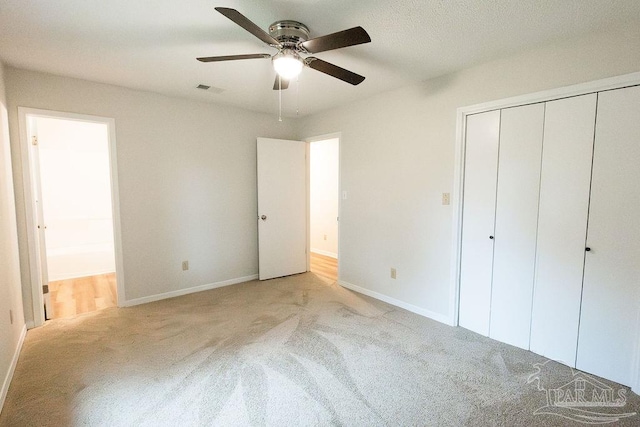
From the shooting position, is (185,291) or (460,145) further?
(185,291)

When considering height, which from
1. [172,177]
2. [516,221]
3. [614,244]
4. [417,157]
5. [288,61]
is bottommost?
[614,244]

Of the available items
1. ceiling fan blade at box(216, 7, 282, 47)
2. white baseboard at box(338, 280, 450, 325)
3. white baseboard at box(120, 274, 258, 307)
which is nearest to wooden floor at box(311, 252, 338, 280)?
white baseboard at box(338, 280, 450, 325)

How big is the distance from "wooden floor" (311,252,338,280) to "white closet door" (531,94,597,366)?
266 centimetres

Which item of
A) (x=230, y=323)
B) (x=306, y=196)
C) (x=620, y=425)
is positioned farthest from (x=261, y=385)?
(x=306, y=196)

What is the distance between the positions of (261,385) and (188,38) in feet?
8.17

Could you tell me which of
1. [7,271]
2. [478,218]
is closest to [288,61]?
[478,218]

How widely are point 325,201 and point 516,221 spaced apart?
3.97 m

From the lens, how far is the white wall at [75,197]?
4.64 m

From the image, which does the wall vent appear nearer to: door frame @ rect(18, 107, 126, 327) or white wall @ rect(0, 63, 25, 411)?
door frame @ rect(18, 107, 126, 327)

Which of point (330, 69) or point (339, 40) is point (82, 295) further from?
point (339, 40)

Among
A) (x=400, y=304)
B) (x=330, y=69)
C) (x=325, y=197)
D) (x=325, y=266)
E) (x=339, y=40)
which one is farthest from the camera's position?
(x=325, y=197)

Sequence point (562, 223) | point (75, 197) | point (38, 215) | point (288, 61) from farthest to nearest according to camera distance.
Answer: point (75, 197) < point (38, 215) < point (562, 223) < point (288, 61)

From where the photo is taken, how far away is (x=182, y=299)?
3.64 meters

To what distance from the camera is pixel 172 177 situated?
3664 millimetres
